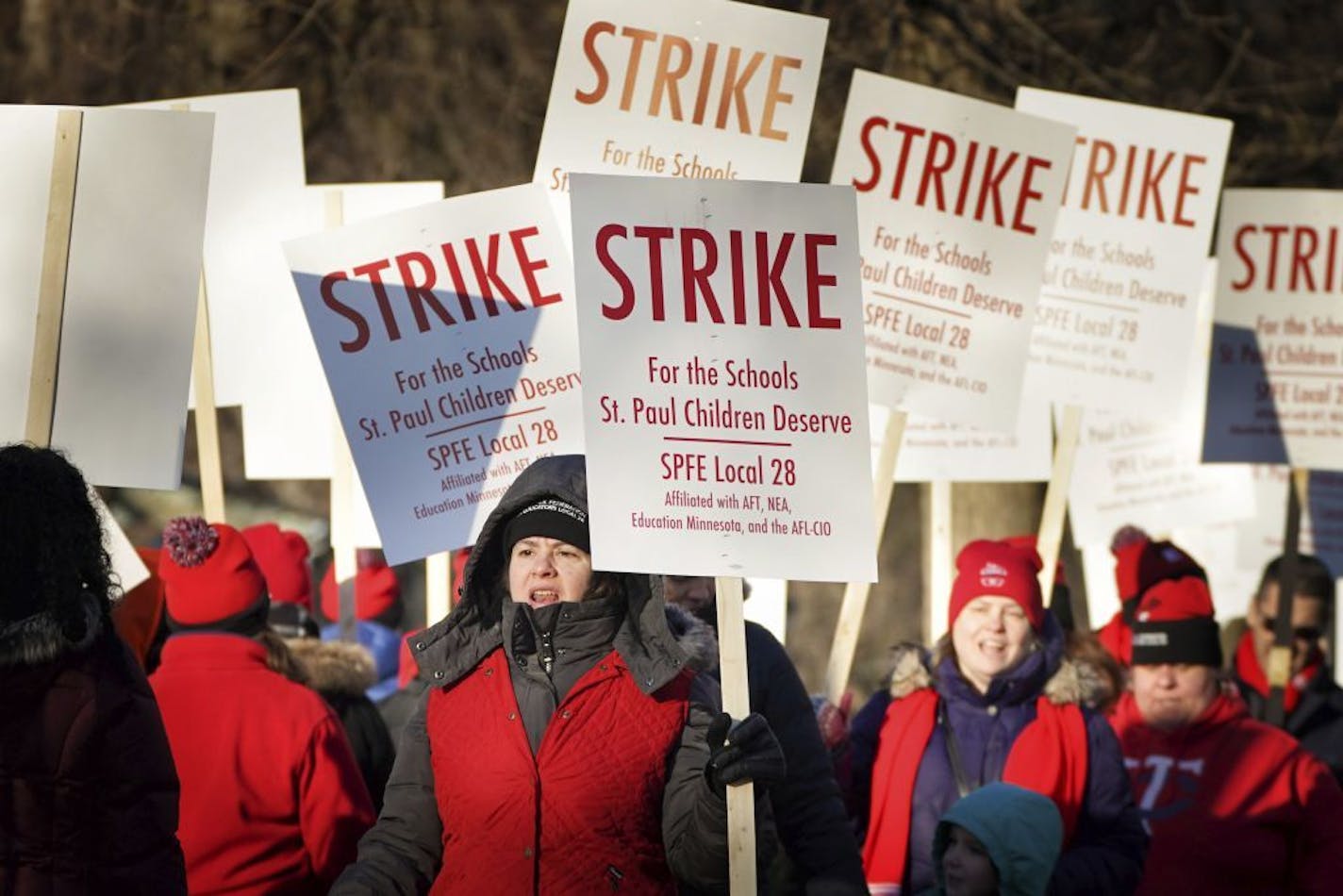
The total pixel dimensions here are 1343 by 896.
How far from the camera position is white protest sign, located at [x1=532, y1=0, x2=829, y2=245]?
7055 mm

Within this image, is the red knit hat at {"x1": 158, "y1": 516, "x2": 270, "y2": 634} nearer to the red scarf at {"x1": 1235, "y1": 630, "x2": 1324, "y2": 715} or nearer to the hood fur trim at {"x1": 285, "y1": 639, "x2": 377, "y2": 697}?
the hood fur trim at {"x1": 285, "y1": 639, "x2": 377, "y2": 697}

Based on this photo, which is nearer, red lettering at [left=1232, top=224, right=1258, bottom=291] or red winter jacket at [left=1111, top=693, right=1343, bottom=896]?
red winter jacket at [left=1111, top=693, right=1343, bottom=896]

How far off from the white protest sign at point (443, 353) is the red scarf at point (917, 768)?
42.5 inches

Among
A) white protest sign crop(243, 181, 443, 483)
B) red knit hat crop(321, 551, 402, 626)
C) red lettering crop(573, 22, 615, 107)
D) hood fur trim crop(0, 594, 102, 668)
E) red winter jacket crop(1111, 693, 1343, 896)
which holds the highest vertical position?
red lettering crop(573, 22, 615, 107)

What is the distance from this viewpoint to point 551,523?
4.91m

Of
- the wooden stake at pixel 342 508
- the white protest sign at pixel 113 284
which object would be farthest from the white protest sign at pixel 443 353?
the wooden stake at pixel 342 508

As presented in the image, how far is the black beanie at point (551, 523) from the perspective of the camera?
490 cm

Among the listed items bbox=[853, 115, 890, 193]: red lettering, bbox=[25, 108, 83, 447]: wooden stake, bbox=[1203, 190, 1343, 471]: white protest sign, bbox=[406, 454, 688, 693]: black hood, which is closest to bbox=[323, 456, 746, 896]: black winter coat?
bbox=[406, 454, 688, 693]: black hood

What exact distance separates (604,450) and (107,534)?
1.52 metres

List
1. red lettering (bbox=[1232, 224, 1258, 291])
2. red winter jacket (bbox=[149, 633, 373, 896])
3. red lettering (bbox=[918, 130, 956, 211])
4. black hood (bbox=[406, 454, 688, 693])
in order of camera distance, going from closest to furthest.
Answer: black hood (bbox=[406, 454, 688, 693])
red winter jacket (bbox=[149, 633, 373, 896])
red lettering (bbox=[918, 130, 956, 211])
red lettering (bbox=[1232, 224, 1258, 291])

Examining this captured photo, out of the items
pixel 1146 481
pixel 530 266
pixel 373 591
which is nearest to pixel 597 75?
pixel 530 266

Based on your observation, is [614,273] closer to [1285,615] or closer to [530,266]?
[530,266]

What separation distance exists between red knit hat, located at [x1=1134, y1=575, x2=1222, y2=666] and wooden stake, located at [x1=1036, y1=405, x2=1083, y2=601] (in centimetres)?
91

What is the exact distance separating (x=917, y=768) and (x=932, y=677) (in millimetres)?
251
